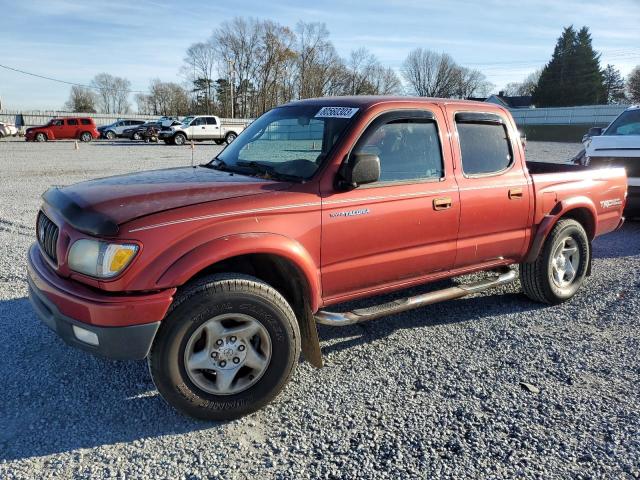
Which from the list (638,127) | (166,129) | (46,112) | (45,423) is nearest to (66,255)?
(45,423)

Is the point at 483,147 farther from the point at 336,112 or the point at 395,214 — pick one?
the point at 336,112

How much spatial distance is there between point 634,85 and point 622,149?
7533 centimetres

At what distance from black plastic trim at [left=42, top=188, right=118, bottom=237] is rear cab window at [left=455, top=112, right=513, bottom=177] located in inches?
107

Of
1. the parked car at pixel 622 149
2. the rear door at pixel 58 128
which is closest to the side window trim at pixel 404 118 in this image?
A: the parked car at pixel 622 149

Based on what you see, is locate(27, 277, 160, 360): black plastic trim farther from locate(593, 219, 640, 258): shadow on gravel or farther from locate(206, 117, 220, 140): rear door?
locate(206, 117, 220, 140): rear door

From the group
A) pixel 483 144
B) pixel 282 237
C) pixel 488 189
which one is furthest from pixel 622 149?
pixel 282 237

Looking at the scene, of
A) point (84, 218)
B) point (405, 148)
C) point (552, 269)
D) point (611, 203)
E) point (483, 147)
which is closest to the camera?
point (84, 218)

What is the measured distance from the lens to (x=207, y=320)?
2.91 m

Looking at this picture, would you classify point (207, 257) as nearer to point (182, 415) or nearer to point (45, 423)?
point (182, 415)

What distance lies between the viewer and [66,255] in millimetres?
2912

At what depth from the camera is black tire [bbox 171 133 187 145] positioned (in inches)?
1305

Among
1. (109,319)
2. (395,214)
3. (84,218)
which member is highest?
(84,218)

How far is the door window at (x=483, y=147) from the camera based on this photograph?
4.20m

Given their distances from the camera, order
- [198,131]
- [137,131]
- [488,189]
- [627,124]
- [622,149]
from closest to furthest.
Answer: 1. [488,189]
2. [622,149]
3. [627,124]
4. [198,131]
5. [137,131]
